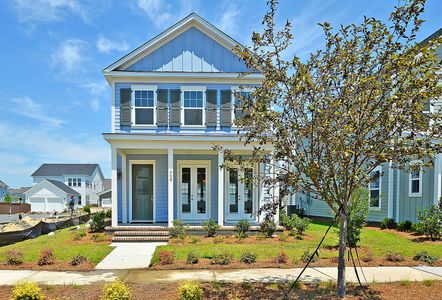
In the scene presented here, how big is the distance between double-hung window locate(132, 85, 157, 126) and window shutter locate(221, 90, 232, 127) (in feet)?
9.71

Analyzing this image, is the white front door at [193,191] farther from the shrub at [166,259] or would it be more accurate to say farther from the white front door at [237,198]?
the shrub at [166,259]

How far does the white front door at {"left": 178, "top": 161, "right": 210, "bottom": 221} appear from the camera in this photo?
14.0 m

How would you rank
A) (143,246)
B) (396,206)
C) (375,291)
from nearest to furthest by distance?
(375,291), (143,246), (396,206)

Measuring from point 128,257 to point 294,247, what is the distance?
519 cm

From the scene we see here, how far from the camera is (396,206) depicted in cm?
1500

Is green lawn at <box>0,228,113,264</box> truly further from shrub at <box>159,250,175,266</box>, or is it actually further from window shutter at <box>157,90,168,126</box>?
window shutter at <box>157,90,168,126</box>

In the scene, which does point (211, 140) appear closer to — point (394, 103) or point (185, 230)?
point (185, 230)

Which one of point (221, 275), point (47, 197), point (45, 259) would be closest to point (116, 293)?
point (221, 275)

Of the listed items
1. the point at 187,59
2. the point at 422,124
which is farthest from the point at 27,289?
the point at 187,59

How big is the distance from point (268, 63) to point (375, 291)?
15.4 feet

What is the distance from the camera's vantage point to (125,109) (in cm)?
1336

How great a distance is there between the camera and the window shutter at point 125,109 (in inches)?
525

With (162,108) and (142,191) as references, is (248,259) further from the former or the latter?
(162,108)

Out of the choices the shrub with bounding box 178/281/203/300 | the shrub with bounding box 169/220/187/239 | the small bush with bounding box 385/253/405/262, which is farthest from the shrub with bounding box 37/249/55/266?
the small bush with bounding box 385/253/405/262
